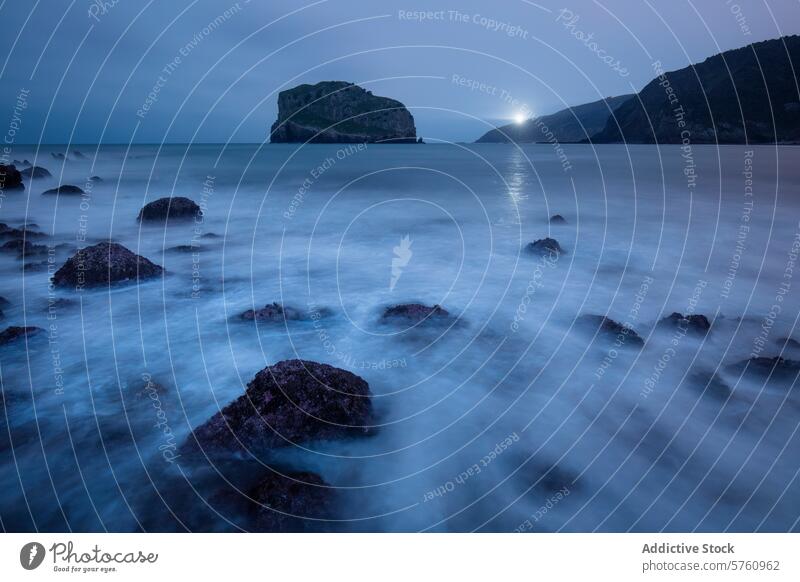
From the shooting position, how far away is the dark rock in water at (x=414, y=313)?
884cm

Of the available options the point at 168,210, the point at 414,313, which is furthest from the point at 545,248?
the point at 168,210

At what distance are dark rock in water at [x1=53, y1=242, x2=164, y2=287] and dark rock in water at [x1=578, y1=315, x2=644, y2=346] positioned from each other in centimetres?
1049

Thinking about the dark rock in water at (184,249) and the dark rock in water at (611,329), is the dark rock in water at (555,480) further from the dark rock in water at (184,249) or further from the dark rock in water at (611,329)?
the dark rock in water at (184,249)

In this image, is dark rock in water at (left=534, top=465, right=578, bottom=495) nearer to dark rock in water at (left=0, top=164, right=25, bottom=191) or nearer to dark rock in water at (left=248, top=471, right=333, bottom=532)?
dark rock in water at (left=248, top=471, right=333, bottom=532)

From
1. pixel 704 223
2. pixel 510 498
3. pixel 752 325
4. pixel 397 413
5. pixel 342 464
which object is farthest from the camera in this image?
pixel 704 223

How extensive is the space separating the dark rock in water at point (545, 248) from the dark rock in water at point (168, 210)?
1391 centimetres

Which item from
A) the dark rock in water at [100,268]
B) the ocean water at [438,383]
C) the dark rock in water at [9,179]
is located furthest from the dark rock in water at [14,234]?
the dark rock in water at [9,179]

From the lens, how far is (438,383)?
22.5 feet

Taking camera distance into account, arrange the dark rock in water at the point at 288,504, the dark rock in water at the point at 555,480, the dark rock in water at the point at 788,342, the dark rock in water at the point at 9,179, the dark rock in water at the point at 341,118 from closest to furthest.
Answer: the dark rock in water at the point at 288,504 → the dark rock in water at the point at 555,480 → the dark rock in water at the point at 788,342 → the dark rock in water at the point at 9,179 → the dark rock in water at the point at 341,118

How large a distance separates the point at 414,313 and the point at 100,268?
752 cm
